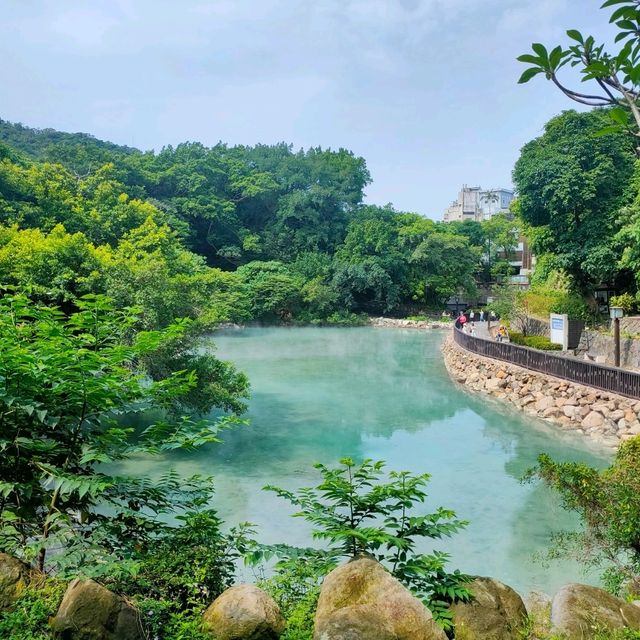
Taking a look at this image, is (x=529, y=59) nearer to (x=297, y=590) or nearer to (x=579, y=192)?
(x=297, y=590)

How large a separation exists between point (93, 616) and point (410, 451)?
8189mm

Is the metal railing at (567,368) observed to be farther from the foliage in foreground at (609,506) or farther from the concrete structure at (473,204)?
the concrete structure at (473,204)

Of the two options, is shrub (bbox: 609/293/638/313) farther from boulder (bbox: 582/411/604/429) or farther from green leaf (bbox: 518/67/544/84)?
green leaf (bbox: 518/67/544/84)

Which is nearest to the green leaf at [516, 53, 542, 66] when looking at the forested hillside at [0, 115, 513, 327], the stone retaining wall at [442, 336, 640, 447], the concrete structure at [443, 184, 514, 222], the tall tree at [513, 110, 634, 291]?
the stone retaining wall at [442, 336, 640, 447]

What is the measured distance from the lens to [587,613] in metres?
2.82

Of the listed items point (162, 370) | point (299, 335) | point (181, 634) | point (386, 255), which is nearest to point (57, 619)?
point (181, 634)

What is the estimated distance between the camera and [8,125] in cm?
5197

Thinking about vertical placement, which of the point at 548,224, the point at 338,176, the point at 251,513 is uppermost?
the point at 338,176

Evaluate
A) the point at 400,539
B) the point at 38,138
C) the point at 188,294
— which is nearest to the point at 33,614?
the point at 400,539

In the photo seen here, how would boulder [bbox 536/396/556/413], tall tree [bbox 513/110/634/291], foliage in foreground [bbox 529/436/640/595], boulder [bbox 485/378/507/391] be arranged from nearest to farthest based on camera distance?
foliage in foreground [bbox 529/436/640/595] → boulder [bbox 536/396/556/413] → boulder [bbox 485/378/507/391] → tall tree [bbox 513/110/634/291]

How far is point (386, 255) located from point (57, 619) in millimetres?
36092

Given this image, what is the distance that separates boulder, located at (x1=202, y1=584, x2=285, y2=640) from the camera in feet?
8.61

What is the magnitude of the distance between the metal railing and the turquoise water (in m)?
1.30

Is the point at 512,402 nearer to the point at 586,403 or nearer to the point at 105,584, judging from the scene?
the point at 586,403
